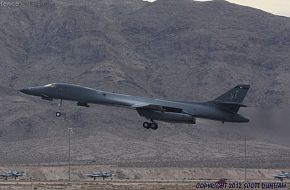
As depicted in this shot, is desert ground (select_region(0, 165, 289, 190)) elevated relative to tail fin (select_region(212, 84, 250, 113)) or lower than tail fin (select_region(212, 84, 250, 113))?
lower

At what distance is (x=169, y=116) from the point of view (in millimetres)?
102000

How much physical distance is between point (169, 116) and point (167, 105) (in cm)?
242

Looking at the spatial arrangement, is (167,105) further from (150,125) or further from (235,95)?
(235,95)

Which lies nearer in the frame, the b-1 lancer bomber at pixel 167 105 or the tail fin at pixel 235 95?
the b-1 lancer bomber at pixel 167 105

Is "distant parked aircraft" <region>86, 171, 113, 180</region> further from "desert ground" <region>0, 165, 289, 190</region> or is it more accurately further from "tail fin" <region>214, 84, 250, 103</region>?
"tail fin" <region>214, 84, 250, 103</region>

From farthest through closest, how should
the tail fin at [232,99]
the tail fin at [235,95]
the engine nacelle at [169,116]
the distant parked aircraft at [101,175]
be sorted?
the distant parked aircraft at [101,175], the tail fin at [235,95], the tail fin at [232,99], the engine nacelle at [169,116]

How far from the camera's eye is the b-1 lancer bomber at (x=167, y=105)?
10194 cm

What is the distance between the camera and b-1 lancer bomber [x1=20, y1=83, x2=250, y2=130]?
102 meters

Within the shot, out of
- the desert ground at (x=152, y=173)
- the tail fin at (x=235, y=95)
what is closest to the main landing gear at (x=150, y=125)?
the tail fin at (x=235, y=95)

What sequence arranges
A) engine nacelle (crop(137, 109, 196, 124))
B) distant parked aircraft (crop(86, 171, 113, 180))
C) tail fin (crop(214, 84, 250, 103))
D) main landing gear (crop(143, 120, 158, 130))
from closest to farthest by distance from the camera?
1. engine nacelle (crop(137, 109, 196, 124))
2. tail fin (crop(214, 84, 250, 103))
3. main landing gear (crop(143, 120, 158, 130))
4. distant parked aircraft (crop(86, 171, 113, 180))

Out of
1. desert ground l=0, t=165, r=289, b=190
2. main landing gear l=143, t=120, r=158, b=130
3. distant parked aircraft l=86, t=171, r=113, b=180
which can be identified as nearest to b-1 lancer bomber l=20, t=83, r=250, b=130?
main landing gear l=143, t=120, r=158, b=130

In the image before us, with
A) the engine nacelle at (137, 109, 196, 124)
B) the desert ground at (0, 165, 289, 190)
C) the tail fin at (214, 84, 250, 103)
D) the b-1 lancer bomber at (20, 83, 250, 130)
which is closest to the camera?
the engine nacelle at (137, 109, 196, 124)

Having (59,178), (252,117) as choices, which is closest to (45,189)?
(252,117)

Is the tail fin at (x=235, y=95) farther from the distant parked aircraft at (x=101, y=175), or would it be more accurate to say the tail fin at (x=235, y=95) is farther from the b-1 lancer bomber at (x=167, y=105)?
the distant parked aircraft at (x=101, y=175)
